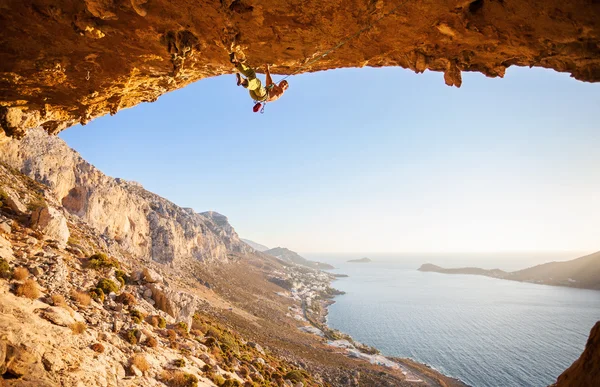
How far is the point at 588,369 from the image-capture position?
14.7ft

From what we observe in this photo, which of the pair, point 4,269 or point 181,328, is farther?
point 181,328

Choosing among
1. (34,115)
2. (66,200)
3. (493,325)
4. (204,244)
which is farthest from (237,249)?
(34,115)

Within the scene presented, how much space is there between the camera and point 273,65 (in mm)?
7242

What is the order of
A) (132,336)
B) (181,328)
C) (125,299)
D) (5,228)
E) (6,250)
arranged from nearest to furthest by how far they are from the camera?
(132,336) < (6,250) < (5,228) < (125,299) < (181,328)

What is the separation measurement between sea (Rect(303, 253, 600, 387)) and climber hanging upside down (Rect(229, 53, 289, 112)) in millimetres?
59204

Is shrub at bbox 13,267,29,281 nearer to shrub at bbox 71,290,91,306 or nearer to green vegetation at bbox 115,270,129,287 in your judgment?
shrub at bbox 71,290,91,306

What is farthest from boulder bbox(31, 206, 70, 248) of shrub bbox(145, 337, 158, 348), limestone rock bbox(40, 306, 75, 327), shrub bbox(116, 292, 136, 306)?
shrub bbox(145, 337, 158, 348)

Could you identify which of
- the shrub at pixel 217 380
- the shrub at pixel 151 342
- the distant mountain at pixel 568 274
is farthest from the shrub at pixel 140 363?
the distant mountain at pixel 568 274

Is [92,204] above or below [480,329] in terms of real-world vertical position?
above

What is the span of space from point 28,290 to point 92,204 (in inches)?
1964

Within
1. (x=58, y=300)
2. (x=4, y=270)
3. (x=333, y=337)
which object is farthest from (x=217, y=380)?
(x=333, y=337)

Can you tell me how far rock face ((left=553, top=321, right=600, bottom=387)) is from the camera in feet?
14.2

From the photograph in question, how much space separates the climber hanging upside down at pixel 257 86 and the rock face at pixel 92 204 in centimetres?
1871

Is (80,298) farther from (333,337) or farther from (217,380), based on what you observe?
(333,337)
